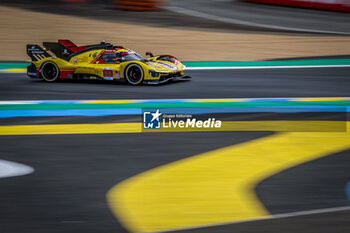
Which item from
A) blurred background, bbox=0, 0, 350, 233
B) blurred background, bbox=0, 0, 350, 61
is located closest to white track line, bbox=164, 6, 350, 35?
blurred background, bbox=0, 0, 350, 61

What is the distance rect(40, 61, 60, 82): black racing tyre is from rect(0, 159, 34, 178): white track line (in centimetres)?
562

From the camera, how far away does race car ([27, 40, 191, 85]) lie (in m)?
11.4

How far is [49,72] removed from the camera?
12.0m

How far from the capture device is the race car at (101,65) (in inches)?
448

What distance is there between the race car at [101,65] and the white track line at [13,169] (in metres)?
5.16

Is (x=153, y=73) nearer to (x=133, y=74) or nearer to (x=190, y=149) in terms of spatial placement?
(x=133, y=74)

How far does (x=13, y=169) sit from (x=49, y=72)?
19.7 feet

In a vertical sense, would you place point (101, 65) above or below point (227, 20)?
below

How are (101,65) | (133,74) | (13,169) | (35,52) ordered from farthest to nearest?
(35,52), (101,65), (133,74), (13,169)

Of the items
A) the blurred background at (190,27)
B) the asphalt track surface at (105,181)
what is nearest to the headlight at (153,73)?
the asphalt track surface at (105,181)

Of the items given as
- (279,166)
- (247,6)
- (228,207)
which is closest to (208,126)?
(279,166)

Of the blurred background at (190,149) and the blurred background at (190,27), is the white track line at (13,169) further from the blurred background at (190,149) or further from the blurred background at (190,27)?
the blurred background at (190,27)

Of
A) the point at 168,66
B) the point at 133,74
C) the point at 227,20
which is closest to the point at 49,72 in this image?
the point at 133,74

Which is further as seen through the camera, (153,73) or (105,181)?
(153,73)
